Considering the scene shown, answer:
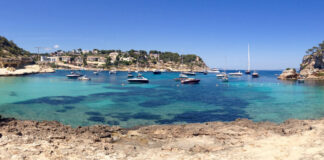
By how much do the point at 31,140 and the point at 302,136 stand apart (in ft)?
51.6

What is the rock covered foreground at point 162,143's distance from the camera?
10312mm

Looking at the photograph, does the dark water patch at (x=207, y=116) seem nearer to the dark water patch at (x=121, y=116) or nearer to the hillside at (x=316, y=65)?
the dark water patch at (x=121, y=116)

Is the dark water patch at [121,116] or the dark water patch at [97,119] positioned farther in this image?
the dark water patch at [121,116]

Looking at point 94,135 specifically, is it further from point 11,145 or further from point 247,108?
point 247,108

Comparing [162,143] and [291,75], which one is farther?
[291,75]

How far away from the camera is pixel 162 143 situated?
43.6 feet

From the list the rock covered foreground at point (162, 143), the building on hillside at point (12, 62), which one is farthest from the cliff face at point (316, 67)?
the building on hillside at point (12, 62)

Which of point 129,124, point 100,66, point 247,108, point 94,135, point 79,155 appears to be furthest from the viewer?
point 100,66

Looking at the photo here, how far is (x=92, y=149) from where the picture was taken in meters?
11.2

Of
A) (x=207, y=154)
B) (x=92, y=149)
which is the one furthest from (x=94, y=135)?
(x=207, y=154)

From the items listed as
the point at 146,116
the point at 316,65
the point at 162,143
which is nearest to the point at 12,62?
the point at 146,116

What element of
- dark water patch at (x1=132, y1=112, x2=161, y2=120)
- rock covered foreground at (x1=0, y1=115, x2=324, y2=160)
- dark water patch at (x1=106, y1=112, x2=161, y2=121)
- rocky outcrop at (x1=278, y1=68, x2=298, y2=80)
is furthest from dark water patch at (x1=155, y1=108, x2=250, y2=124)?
rocky outcrop at (x1=278, y1=68, x2=298, y2=80)

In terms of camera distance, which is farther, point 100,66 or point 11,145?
point 100,66

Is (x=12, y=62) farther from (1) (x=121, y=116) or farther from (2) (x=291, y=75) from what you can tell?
(2) (x=291, y=75)
